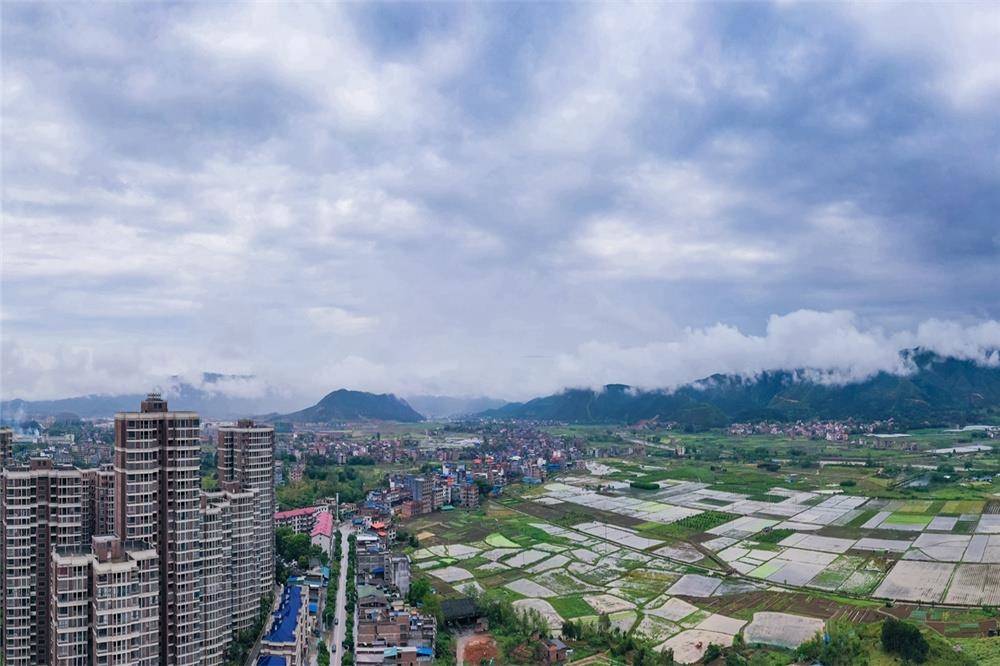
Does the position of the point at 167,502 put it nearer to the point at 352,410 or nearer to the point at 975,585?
the point at 975,585

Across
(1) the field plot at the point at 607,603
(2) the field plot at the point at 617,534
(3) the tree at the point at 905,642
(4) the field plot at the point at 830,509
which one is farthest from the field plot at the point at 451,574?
(4) the field plot at the point at 830,509

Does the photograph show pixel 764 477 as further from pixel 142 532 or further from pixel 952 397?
pixel 952 397

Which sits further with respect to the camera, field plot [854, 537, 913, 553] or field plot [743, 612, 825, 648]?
field plot [854, 537, 913, 553]

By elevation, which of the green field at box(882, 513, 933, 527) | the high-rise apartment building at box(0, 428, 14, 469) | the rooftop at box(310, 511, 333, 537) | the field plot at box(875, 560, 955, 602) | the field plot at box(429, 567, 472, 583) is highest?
the high-rise apartment building at box(0, 428, 14, 469)

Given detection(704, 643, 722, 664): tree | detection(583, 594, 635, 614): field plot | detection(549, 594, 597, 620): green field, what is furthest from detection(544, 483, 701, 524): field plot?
detection(704, 643, 722, 664): tree

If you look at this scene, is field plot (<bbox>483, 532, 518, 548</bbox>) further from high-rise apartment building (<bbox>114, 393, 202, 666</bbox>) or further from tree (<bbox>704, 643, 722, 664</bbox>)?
high-rise apartment building (<bbox>114, 393, 202, 666</bbox>)

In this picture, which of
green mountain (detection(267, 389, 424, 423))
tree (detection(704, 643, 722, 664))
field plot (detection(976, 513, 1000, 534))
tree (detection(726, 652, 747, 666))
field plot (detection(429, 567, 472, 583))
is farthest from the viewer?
green mountain (detection(267, 389, 424, 423))

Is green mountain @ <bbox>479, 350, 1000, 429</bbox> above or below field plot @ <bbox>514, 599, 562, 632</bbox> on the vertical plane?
above
